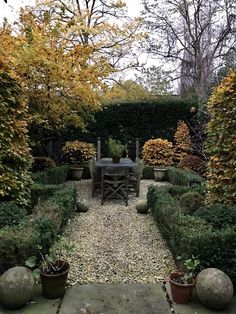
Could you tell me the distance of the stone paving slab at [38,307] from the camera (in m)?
2.94

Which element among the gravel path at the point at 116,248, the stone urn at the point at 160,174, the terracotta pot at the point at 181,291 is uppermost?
the stone urn at the point at 160,174

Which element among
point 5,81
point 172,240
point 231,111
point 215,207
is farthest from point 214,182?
point 5,81

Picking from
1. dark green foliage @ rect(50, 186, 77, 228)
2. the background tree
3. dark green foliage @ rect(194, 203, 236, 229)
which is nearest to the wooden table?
dark green foliage @ rect(50, 186, 77, 228)

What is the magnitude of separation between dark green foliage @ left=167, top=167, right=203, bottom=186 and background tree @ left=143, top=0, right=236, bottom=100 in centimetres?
616

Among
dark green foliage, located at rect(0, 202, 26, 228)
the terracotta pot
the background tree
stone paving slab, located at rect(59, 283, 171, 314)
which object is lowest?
stone paving slab, located at rect(59, 283, 171, 314)

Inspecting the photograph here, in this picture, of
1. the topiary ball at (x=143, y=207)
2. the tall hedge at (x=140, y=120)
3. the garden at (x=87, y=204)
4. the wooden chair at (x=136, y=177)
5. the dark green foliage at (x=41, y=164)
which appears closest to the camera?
the garden at (x=87, y=204)

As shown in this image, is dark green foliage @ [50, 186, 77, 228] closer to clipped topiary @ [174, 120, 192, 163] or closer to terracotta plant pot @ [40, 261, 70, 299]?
terracotta plant pot @ [40, 261, 70, 299]

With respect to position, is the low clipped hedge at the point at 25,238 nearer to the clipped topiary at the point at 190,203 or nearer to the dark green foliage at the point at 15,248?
the dark green foliage at the point at 15,248

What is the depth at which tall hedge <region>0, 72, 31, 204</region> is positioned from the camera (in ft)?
16.6

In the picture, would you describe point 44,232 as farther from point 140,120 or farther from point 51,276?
point 140,120

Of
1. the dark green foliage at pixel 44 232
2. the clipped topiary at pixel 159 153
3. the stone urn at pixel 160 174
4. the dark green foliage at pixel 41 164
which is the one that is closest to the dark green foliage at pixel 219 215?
the dark green foliage at pixel 44 232

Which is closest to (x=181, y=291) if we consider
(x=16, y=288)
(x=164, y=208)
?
(x=16, y=288)

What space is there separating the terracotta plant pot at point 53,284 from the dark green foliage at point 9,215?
1.14 meters

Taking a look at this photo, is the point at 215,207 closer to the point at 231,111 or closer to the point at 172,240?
the point at 172,240
